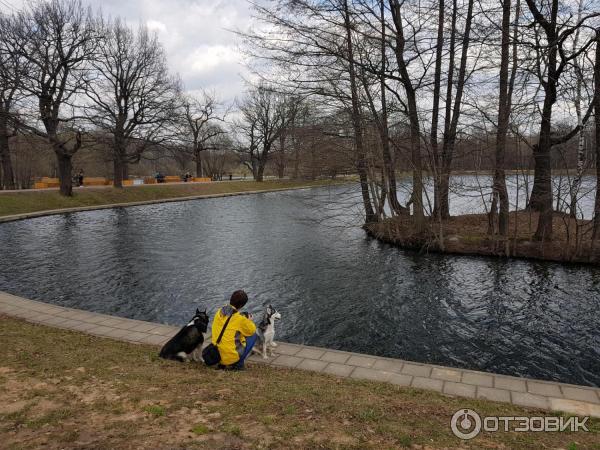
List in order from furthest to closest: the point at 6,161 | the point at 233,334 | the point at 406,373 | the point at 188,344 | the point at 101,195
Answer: the point at 6,161, the point at 101,195, the point at 188,344, the point at 406,373, the point at 233,334

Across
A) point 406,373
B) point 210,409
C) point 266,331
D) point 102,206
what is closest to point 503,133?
point 406,373

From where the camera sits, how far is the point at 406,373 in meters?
6.37

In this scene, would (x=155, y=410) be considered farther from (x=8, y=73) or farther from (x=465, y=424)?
(x=8, y=73)

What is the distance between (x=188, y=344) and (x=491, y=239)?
13808 millimetres

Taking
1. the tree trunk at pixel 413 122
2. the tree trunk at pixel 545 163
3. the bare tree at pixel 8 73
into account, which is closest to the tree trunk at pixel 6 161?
the bare tree at pixel 8 73

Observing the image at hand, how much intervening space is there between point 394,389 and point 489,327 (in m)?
4.68

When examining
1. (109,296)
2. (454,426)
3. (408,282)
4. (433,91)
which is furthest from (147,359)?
(433,91)

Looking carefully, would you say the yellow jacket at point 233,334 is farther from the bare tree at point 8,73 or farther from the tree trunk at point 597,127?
the bare tree at point 8,73

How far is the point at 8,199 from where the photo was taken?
1123 inches

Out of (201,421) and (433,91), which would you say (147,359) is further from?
(433,91)

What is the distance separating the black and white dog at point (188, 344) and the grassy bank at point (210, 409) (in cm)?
24

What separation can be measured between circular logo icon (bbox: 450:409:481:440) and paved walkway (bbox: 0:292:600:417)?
87 centimetres

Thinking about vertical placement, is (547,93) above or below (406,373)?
above

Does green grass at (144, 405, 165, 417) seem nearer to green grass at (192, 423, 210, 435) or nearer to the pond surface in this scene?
green grass at (192, 423, 210, 435)
